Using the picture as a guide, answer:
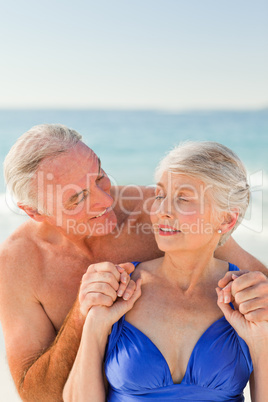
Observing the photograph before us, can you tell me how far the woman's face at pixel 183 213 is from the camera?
8.46ft

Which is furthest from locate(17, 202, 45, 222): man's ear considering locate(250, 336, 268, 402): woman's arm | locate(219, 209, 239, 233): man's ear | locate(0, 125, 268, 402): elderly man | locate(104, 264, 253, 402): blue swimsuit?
locate(250, 336, 268, 402): woman's arm

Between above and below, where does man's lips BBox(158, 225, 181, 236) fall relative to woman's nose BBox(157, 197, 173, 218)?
below

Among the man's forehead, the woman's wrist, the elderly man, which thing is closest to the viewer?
the woman's wrist

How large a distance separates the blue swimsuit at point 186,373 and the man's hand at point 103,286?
0.23 metres

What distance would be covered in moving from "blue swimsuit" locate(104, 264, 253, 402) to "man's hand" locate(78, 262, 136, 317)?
0.23m

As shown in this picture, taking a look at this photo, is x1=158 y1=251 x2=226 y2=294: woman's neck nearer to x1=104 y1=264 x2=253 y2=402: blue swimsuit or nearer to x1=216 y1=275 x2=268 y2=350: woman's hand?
x1=216 y1=275 x2=268 y2=350: woman's hand

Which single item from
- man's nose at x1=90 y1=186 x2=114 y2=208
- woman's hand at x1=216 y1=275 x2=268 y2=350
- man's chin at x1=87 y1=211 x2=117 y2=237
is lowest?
woman's hand at x1=216 y1=275 x2=268 y2=350

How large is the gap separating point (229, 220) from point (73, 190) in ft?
3.22

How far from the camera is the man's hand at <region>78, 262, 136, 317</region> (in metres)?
2.53

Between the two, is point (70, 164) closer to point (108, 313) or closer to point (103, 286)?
point (103, 286)

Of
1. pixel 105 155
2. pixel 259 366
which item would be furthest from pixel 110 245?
pixel 105 155

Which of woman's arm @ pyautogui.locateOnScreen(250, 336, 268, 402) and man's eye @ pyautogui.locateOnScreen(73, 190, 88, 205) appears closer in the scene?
woman's arm @ pyautogui.locateOnScreen(250, 336, 268, 402)

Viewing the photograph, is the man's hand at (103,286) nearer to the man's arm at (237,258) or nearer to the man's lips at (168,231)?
the man's lips at (168,231)

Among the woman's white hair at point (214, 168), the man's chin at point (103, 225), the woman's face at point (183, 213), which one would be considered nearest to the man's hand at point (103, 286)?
the woman's face at point (183, 213)
